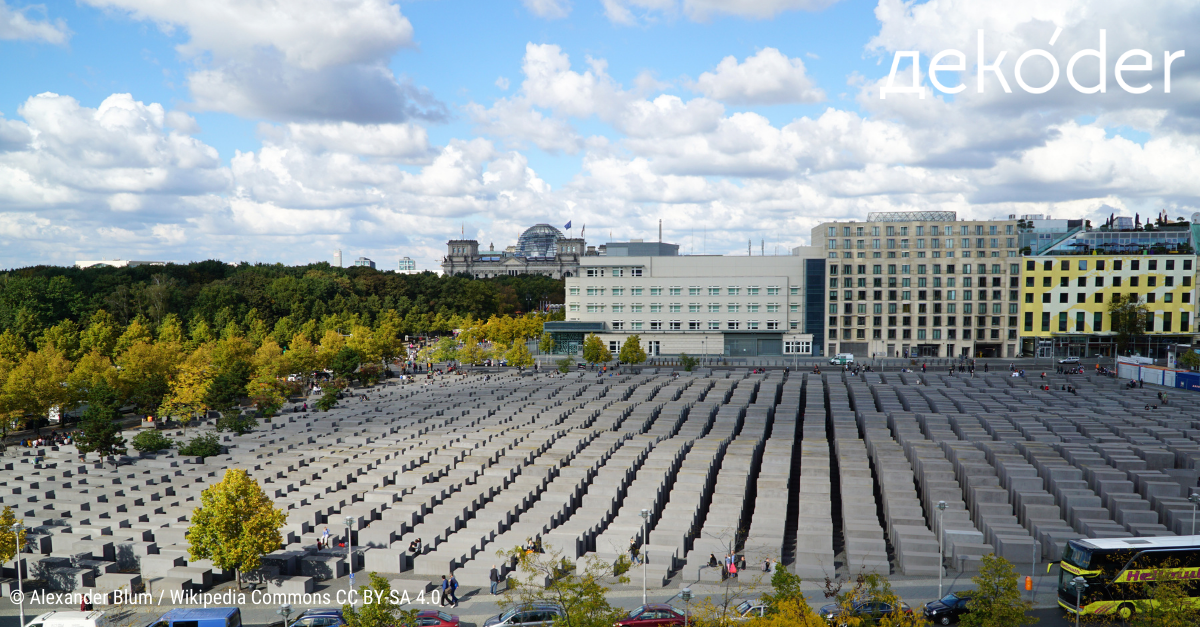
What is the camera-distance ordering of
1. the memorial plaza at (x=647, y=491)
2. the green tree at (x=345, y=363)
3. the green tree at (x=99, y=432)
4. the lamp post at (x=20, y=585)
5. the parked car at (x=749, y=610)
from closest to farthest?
the parked car at (x=749, y=610) → the lamp post at (x=20, y=585) → the memorial plaza at (x=647, y=491) → the green tree at (x=99, y=432) → the green tree at (x=345, y=363)

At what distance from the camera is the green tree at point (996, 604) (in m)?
16.9

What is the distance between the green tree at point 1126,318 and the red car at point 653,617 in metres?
89.6

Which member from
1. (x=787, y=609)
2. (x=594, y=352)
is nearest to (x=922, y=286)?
(x=594, y=352)

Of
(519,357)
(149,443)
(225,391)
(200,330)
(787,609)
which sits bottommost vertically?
(149,443)

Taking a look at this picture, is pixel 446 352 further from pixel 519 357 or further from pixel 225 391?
pixel 225 391

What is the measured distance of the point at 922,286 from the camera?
95.9m

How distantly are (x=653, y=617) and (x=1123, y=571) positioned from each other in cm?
1300

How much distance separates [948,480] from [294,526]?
1063 inches

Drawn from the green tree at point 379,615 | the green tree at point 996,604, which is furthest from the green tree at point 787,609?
the green tree at point 379,615

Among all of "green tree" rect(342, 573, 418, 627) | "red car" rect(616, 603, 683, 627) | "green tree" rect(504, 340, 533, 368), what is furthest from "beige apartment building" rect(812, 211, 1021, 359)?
"green tree" rect(342, 573, 418, 627)

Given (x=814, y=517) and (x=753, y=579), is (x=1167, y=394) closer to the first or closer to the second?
(x=814, y=517)

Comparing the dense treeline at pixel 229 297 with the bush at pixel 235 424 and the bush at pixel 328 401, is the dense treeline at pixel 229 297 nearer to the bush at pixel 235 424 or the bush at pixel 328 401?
the bush at pixel 328 401

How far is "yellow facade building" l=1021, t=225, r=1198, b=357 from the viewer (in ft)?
290

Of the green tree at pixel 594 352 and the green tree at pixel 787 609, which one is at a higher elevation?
the green tree at pixel 594 352
